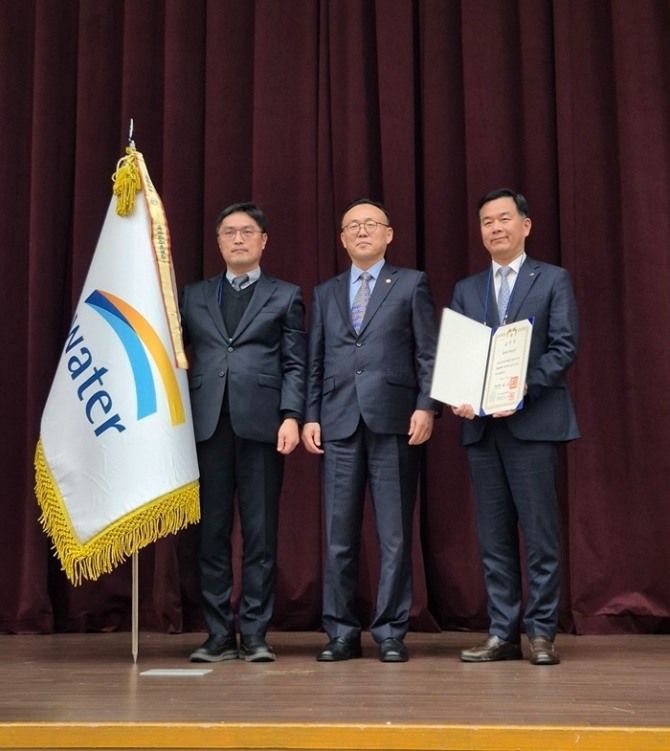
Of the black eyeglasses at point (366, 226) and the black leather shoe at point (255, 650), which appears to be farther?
the black eyeglasses at point (366, 226)

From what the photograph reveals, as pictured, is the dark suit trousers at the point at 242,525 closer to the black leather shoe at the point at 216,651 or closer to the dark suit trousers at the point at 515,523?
the black leather shoe at the point at 216,651

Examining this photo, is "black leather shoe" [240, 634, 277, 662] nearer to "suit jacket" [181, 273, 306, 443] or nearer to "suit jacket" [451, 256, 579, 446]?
"suit jacket" [181, 273, 306, 443]

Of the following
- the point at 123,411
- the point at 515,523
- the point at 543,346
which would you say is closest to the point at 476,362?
the point at 543,346

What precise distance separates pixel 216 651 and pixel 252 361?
34.9 inches

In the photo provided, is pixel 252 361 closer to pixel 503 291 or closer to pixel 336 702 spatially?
pixel 503 291

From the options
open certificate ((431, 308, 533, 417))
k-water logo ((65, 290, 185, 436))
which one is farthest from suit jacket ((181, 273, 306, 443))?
open certificate ((431, 308, 533, 417))

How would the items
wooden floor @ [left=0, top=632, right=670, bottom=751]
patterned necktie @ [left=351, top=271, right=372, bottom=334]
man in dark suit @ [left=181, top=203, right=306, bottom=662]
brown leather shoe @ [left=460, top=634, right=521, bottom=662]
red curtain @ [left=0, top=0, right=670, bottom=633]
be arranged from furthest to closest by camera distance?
red curtain @ [left=0, top=0, right=670, bottom=633], patterned necktie @ [left=351, top=271, right=372, bottom=334], man in dark suit @ [left=181, top=203, right=306, bottom=662], brown leather shoe @ [left=460, top=634, right=521, bottom=662], wooden floor @ [left=0, top=632, right=670, bottom=751]

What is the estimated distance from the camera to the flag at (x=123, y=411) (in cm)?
317

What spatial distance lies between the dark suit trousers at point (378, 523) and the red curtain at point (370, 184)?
0.72m

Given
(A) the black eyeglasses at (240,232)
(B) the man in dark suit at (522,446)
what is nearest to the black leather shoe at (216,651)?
(B) the man in dark suit at (522,446)

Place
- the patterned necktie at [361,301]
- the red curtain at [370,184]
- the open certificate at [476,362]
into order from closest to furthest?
the open certificate at [476,362] → the patterned necktie at [361,301] → the red curtain at [370,184]

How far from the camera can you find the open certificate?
2996 millimetres

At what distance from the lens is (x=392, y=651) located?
310 centimetres

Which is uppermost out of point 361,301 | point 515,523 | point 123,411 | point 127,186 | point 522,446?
point 127,186
